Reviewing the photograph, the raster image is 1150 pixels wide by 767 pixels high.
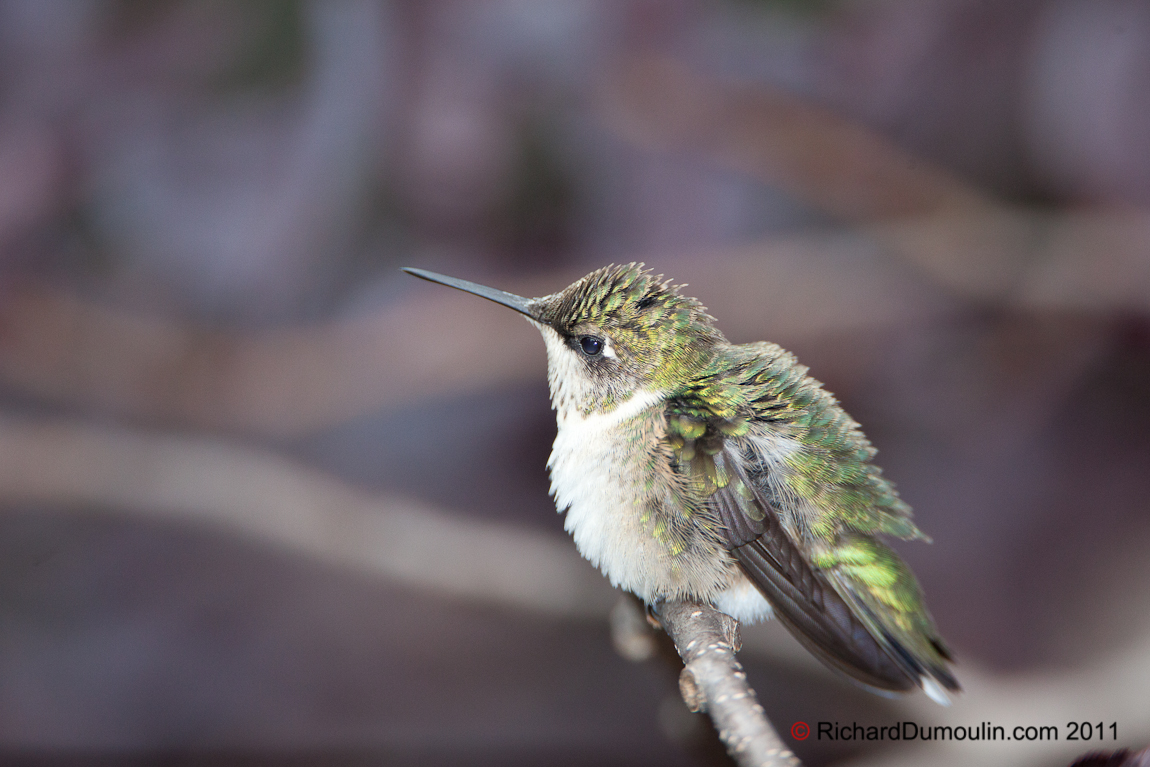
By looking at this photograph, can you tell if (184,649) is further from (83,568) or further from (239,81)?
(239,81)

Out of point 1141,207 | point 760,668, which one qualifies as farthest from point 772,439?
point 1141,207

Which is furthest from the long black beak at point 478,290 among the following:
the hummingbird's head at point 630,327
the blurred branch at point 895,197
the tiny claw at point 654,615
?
the blurred branch at point 895,197

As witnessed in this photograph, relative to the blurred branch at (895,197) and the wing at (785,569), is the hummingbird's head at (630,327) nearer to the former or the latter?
the wing at (785,569)

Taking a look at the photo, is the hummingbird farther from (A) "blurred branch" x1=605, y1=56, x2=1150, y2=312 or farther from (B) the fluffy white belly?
(A) "blurred branch" x1=605, y1=56, x2=1150, y2=312

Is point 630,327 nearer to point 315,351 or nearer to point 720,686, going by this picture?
point 720,686

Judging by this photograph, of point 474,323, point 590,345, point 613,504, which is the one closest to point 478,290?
point 590,345

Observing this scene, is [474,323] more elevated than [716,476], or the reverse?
[474,323]
